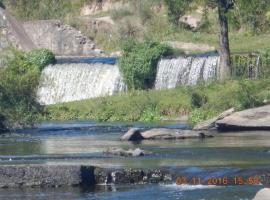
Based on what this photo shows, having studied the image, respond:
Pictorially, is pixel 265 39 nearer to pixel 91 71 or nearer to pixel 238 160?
pixel 91 71

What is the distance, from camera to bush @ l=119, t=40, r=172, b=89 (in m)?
71.4

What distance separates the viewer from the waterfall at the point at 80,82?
239 feet

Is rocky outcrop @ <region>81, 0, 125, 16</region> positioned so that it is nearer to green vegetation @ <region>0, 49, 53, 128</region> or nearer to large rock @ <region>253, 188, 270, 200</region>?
green vegetation @ <region>0, 49, 53, 128</region>

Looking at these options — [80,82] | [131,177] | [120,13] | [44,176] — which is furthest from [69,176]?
[120,13]

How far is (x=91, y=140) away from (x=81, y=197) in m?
16.0

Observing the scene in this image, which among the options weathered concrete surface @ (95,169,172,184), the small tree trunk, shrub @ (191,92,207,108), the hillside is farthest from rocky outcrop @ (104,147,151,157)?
the hillside

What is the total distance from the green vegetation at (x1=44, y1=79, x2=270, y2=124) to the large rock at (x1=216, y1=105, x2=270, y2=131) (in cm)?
576

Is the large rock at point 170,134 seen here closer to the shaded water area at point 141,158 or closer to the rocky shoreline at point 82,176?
the shaded water area at point 141,158

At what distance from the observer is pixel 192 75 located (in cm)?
6869

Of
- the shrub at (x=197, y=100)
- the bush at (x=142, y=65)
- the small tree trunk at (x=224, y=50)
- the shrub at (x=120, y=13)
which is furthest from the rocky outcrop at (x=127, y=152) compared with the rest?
the shrub at (x=120, y=13)

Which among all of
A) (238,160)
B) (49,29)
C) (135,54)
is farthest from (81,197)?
(49,29)

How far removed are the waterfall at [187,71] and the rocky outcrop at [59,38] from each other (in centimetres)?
2478

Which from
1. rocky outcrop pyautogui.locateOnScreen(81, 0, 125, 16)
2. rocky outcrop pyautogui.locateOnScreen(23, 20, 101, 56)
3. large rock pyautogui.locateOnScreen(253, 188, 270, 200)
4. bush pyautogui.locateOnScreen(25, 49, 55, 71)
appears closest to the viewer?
large rock pyautogui.locateOnScreen(253, 188, 270, 200)

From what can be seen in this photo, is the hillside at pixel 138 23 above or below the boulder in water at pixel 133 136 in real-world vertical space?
above
